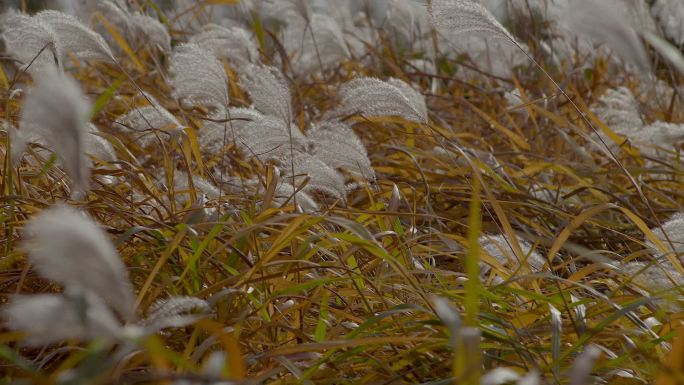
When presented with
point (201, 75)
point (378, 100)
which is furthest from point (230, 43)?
point (378, 100)

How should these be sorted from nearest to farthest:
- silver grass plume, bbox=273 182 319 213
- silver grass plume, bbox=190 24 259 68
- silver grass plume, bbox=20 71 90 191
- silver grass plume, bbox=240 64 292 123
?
1. silver grass plume, bbox=20 71 90 191
2. silver grass plume, bbox=240 64 292 123
3. silver grass plume, bbox=273 182 319 213
4. silver grass plume, bbox=190 24 259 68

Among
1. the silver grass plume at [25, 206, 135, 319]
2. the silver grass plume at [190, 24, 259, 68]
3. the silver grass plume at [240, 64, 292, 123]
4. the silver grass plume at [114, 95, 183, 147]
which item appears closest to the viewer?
the silver grass plume at [25, 206, 135, 319]

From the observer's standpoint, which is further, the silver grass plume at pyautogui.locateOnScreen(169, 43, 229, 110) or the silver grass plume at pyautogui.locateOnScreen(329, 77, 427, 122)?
the silver grass plume at pyautogui.locateOnScreen(169, 43, 229, 110)

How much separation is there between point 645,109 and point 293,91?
129 cm

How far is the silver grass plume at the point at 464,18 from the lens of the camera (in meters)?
1.75

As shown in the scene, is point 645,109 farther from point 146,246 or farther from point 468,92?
point 146,246

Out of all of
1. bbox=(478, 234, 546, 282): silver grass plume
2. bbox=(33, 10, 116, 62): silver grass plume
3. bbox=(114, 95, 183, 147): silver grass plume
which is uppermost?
bbox=(33, 10, 116, 62): silver grass plume

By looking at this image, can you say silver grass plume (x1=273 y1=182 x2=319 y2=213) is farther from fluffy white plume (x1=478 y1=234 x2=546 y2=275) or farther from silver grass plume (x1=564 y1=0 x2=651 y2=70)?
silver grass plume (x1=564 y1=0 x2=651 y2=70)

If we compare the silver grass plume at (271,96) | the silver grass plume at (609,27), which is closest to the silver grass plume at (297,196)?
the silver grass plume at (271,96)

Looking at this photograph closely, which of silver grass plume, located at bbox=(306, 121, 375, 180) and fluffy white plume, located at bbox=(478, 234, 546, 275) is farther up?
silver grass plume, located at bbox=(306, 121, 375, 180)

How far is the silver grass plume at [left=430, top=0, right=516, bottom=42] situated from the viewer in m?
Answer: 1.75

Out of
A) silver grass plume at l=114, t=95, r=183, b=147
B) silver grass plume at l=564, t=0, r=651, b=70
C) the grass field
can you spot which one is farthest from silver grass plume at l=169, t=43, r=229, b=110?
silver grass plume at l=564, t=0, r=651, b=70

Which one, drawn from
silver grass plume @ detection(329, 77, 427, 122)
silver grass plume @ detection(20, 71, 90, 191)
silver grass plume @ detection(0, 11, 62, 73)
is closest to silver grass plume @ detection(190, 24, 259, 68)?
silver grass plume @ detection(0, 11, 62, 73)

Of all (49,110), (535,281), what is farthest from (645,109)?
(49,110)
